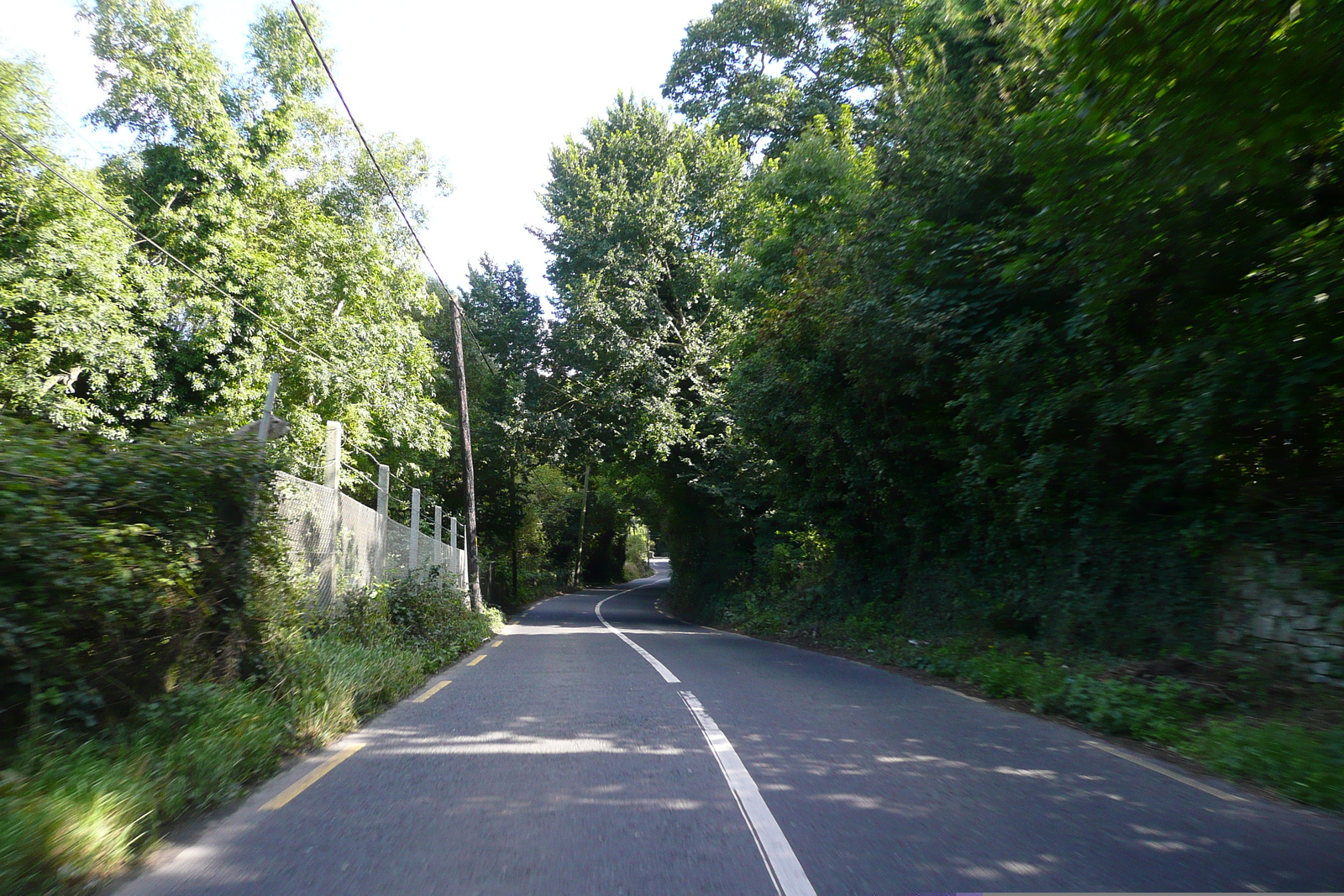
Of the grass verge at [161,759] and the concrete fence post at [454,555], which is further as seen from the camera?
the concrete fence post at [454,555]

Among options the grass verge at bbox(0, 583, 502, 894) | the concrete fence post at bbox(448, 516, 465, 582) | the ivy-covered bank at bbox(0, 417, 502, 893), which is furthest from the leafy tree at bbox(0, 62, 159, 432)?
the ivy-covered bank at bbox(0, 417, 502, 893)

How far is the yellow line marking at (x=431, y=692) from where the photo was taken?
955 centimetres

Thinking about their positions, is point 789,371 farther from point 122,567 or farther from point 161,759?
point 161,759

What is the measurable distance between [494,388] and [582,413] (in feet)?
19.1

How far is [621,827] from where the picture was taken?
4773mm

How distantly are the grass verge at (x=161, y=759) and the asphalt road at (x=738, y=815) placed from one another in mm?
234

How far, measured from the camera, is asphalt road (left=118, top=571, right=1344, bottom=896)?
4.02 meters

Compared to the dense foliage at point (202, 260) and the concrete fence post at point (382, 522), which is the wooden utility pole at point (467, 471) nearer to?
the dense foliage at point (202, 260)

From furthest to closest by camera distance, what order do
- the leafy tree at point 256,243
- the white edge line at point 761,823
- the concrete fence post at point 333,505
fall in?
the leafy tree at point 256,243
the concrete fence post at point 333,505
the white edge line at point 761,823

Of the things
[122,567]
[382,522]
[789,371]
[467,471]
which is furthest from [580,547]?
[122,567]

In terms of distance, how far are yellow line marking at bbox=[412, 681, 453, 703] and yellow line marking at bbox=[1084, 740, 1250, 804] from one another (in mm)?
6486

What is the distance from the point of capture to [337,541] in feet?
40.2

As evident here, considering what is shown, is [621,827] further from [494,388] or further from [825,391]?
[494,388]

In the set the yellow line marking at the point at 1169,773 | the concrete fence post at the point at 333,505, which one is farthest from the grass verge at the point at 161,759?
the yellow line marking at the point at 1169,773
